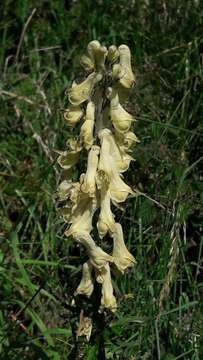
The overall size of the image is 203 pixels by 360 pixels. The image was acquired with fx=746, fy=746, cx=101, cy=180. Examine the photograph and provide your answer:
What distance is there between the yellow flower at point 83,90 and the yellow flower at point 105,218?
29 cm

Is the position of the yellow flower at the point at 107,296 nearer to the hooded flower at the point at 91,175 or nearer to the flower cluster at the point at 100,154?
the flower cluster at the point at 100,154

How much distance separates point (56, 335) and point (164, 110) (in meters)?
1.37

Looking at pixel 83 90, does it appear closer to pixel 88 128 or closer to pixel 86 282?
pixel 88 128

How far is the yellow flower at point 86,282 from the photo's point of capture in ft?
8.00

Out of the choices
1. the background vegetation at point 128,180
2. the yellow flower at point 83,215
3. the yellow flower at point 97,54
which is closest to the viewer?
the yellow flower at point 97,54

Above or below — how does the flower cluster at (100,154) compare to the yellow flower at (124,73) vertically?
below

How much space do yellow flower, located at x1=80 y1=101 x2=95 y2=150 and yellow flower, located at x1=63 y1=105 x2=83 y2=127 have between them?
1.8 inches

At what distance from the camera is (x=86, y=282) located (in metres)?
2.46

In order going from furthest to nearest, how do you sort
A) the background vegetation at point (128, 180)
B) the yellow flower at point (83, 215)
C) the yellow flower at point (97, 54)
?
1. the background vegetation at point (128, 180)
2. the yellow flower at point (83, 215)
3. the yellow flower at point (97, 54)

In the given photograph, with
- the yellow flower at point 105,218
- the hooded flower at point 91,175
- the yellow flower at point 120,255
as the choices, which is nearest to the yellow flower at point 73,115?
the hooded flower at point 91,175

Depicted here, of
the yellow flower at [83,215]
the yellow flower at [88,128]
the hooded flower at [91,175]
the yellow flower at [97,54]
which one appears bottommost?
the yellow flower at [83,215]

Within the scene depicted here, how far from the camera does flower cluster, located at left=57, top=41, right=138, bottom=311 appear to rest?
2.37m

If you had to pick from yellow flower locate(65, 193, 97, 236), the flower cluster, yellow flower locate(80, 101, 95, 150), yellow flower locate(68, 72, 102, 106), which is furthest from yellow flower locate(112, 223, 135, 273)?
yellow flower locate(68, 72, 102, 106)

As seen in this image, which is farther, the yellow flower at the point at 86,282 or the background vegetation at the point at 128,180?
the background vegetation at the point at 128,180
